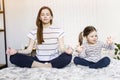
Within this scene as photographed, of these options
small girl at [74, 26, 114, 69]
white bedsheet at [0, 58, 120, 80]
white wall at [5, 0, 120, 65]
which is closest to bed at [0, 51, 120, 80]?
white bedsheet at [0, 58, 120, 80]

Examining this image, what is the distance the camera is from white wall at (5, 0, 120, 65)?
Result: 320 cm

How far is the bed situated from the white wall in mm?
1019

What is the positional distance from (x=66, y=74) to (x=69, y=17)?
1.44 m

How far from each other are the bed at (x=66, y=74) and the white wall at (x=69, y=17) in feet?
3.34

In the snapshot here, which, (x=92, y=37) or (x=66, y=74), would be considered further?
(x=92, y=37)

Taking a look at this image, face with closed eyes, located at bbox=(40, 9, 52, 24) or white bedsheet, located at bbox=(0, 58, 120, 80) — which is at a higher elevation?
face with closed eyes, located at bbox=(40, 9, 52, 24)

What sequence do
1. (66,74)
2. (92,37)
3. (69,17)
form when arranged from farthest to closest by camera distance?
(69,17) < (92,37) < (66,74)

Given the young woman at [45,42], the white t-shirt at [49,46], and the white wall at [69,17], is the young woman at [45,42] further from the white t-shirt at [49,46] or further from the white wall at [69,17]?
the white wall at [69,17]

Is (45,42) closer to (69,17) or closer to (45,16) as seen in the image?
(45,16)

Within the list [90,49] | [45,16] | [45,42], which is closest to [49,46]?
[45,42]

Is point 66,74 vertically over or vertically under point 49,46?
under

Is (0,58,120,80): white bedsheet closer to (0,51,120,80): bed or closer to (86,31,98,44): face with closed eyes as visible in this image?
(0,51,120,80): bed

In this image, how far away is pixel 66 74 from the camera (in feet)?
6.56

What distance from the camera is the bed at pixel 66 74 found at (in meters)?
1.87
